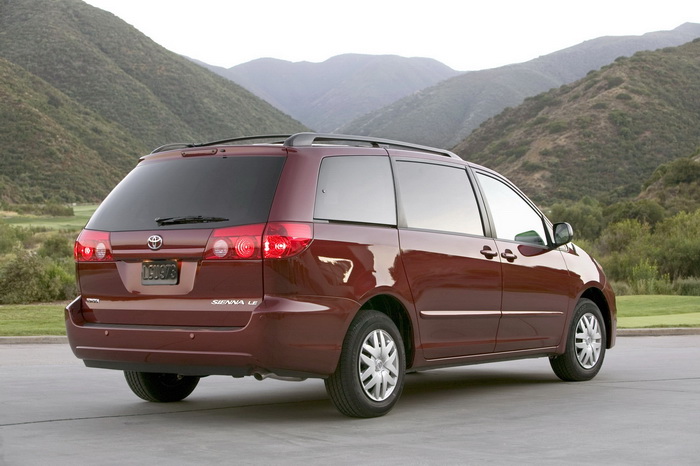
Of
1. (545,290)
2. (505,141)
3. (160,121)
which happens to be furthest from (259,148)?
(160,121)

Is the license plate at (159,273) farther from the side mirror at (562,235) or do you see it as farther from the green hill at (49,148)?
the green hill at (49,148)

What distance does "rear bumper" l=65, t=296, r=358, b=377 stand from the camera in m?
7.47

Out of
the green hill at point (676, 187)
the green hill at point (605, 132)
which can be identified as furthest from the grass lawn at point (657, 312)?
the green hill at point (605, 132)

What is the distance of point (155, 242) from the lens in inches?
310

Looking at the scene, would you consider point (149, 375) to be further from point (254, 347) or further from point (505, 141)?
point (505, 141)

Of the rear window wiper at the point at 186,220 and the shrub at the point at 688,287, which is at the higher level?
the rear window wiper at the point at 186,220

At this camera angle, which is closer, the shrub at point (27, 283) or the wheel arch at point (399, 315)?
the wheel arch at point (399, 315)

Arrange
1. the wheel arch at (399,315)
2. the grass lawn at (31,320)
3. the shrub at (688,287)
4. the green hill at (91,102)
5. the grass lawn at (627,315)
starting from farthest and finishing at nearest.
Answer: the green hill at (91,102)
the shrub at (688,287)
the grass lawn at (627,315)
the grass lawn at (31,320)
the wheel arch at (399,315)

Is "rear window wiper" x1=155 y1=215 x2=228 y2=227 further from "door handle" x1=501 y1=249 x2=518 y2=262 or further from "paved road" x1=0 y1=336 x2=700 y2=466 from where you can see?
"door handle" x1=501 y1=249 x2=518 y2=262

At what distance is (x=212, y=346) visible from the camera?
758cm

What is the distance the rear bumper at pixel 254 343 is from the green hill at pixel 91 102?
196ft

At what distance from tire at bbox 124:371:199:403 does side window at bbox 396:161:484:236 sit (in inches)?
97.6

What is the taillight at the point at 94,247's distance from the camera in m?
8.16

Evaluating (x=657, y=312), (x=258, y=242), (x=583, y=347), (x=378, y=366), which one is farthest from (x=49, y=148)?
(x=258, y=242)
